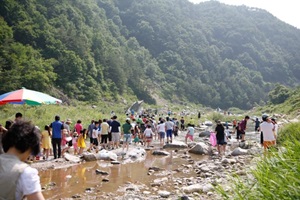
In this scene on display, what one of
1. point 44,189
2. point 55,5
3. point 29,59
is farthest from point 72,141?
point 55,5

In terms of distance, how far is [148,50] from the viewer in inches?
4461

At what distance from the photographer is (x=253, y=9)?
189500 mm

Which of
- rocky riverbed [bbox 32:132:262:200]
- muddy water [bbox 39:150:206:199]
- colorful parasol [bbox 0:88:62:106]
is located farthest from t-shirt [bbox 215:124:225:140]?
colorful parasol [bbox 0:88:62:106]

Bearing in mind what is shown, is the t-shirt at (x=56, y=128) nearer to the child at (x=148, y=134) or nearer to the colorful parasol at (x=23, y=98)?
the colorful parasol at (x=23, y=98)

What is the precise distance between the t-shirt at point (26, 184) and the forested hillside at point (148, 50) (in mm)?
34080

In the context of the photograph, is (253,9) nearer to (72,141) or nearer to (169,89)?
(169,89)

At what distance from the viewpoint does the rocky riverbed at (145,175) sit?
311 inches

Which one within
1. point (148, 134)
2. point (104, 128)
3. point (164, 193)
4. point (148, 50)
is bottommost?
point (164, 193)

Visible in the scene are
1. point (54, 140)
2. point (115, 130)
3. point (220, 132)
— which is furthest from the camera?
point (115, 130)

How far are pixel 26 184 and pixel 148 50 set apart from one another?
113 metres

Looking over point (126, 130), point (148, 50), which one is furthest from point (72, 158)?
point (148, 50)

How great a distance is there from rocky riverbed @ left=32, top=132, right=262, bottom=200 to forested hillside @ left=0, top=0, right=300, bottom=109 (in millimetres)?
25612

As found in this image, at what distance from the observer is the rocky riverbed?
25.9 ft

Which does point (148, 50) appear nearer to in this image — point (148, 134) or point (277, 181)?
point (148, 134)
